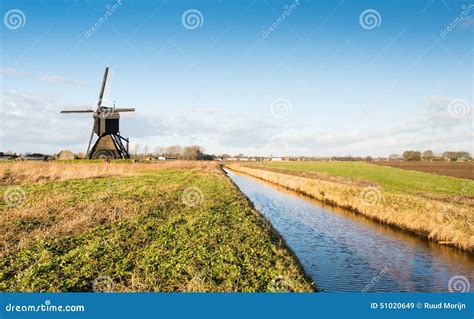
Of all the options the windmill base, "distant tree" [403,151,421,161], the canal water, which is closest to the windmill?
the windmill base

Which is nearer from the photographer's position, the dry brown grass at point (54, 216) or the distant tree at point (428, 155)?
the dry brown grass at point (54, 216)

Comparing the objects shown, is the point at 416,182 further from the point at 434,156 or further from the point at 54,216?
the point at 434,156

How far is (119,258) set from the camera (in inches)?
353

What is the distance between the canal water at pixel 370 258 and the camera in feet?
36.7

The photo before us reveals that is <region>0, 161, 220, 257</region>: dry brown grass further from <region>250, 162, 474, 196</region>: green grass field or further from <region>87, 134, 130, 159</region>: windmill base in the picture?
<region>87, 134, 130, 159</region>: windmill base

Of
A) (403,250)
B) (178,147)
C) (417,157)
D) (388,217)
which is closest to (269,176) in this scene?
(388,217)

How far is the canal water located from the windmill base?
4133cm

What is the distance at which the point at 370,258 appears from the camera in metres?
13.9

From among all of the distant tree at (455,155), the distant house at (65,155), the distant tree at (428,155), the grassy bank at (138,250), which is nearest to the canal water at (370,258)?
the grassy bank at (138,250)

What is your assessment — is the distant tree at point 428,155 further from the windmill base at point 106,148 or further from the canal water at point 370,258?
the canal water at point 370,258

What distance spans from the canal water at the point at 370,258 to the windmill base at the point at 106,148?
41.3 metres

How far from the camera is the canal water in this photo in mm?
11188

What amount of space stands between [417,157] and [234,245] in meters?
140

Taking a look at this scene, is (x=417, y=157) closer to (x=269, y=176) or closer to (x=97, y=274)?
(x=269, y=176)
